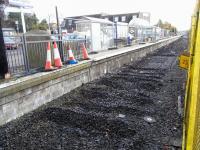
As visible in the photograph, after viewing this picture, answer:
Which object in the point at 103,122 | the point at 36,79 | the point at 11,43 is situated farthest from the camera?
the point at 11,43

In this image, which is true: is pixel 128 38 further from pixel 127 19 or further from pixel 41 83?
pixel 127 19

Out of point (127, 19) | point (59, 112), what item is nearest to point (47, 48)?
point (59, 112)

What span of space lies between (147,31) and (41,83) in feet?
61.7

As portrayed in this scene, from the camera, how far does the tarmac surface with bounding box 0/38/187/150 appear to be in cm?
338

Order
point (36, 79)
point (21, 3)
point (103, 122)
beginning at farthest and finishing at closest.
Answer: point (21, 3), point (36, 79), point (103, 122)

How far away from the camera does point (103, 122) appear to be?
13.4 ft

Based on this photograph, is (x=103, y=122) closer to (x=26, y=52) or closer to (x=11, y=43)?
(x=26, y=52)

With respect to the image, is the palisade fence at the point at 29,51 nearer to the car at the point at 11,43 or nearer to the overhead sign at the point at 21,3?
the car at the point at 11,43

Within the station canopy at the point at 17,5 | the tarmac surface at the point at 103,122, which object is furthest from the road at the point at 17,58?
the station canopy at the point at 17,5

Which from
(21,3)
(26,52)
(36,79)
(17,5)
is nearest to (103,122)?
(36,79)

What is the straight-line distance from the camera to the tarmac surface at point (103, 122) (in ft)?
11.1

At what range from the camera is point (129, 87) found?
21.4ft

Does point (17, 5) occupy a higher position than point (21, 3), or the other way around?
point (21, 3)

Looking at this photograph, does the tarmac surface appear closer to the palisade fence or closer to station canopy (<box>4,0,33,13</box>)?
the palisade fence
